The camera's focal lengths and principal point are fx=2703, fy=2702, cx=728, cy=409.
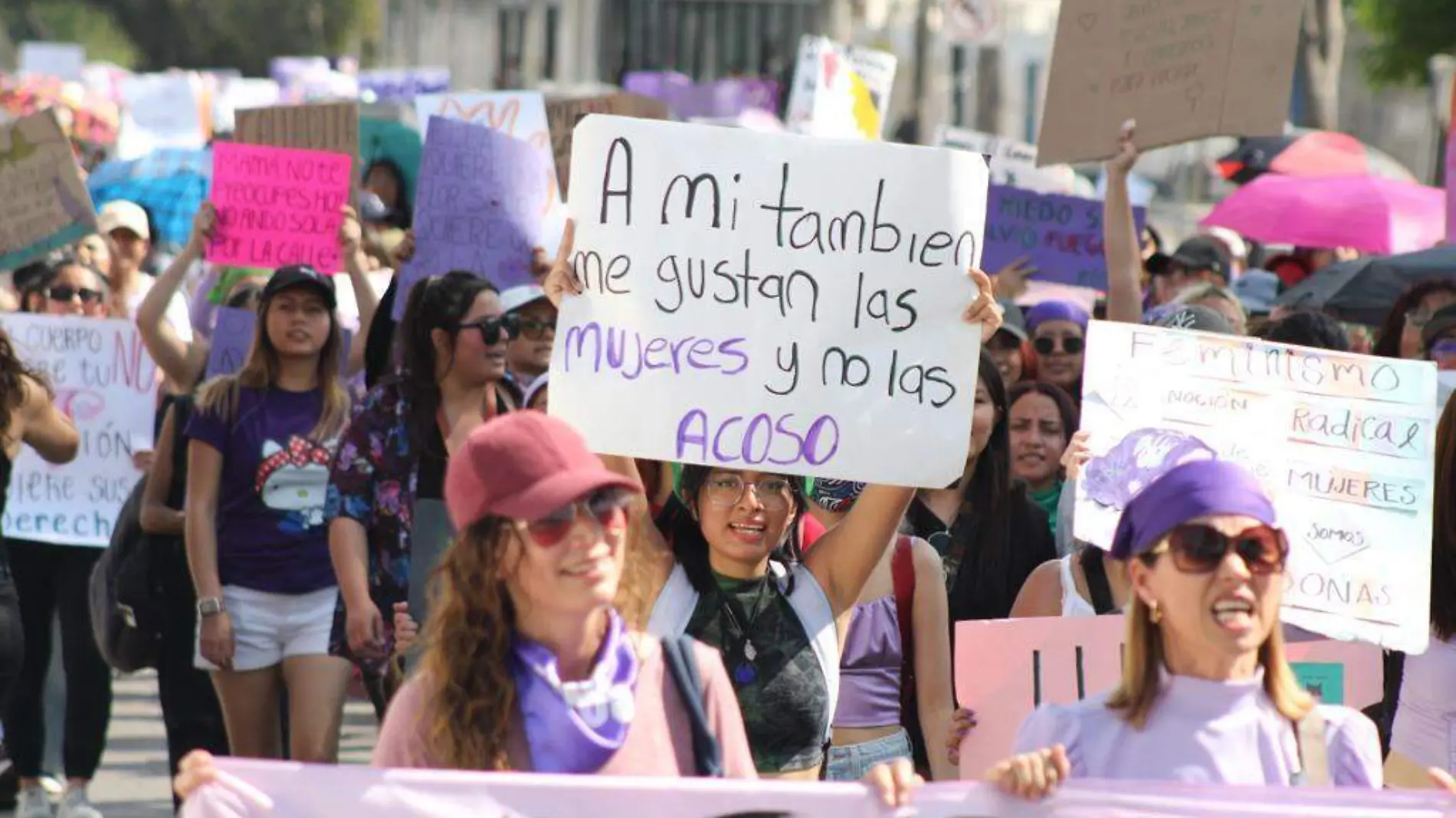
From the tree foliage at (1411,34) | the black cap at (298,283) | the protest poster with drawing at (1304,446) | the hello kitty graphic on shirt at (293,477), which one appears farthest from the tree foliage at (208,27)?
the protest poster with drawing at (1304,446)

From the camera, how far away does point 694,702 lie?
12.1 feet

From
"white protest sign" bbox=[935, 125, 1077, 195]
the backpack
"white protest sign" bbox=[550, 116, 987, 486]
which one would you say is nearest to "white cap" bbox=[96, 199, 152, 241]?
the backpack

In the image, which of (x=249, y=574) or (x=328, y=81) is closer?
(x=249, y=574)

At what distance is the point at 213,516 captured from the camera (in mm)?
7250

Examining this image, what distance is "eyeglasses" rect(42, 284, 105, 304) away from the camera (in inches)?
381

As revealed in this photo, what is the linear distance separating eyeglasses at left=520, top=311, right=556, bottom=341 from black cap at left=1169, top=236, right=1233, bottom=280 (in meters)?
3.95

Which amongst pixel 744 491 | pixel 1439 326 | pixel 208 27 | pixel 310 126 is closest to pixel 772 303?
pixel 744 491

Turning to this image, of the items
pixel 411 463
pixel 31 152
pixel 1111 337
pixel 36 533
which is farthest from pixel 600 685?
pixel 31 152

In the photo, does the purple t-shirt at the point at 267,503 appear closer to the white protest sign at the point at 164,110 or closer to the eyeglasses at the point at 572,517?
the eyeglasses at the point at 572,517

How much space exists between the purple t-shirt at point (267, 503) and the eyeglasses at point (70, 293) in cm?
260

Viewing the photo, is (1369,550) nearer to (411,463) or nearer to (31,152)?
(411,463)

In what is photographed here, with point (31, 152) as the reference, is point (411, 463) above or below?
below

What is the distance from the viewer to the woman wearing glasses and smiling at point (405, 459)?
675cm

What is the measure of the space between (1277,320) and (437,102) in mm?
5213
